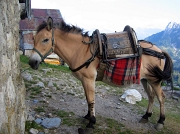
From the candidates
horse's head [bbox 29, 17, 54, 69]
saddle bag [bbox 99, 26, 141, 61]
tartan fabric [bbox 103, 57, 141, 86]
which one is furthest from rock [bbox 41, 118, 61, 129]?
saddle bag [bbox 99, 26, 141, 61]

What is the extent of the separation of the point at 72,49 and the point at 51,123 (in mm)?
1638

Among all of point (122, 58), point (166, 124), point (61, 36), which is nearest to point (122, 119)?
point (166, 124)

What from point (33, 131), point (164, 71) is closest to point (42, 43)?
point (33, 131)

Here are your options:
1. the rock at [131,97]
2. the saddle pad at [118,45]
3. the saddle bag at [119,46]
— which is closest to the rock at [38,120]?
the saddle bag at [119,46]

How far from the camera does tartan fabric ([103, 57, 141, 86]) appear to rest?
3.99m

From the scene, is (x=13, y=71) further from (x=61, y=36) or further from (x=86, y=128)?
(x=86, y=128)

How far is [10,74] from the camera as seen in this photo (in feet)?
9.03

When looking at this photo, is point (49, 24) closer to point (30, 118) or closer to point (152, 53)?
point (30, 118)

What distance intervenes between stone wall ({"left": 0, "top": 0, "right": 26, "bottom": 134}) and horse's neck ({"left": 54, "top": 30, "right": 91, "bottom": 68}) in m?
1.02

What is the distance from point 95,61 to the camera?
392 centimetres

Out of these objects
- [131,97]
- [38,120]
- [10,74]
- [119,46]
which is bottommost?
[131,97]

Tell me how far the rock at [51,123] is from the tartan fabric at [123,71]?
4.56ft

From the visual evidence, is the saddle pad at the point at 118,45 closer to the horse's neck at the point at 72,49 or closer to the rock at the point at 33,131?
the horse's neck at the point at 72,49

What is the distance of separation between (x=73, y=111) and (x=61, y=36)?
2.09 metres
